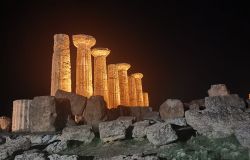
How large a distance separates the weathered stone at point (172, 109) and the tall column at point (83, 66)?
39.1ft

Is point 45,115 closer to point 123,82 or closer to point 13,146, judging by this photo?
point 13,146

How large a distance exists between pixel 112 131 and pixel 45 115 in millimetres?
4105

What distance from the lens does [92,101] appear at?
16.7 metres

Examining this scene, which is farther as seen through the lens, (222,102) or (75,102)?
(75,102)

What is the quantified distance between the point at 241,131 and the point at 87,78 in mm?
18804

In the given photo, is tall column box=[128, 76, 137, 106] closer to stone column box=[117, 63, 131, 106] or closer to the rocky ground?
stone column box=[117, 63, 131, 106]

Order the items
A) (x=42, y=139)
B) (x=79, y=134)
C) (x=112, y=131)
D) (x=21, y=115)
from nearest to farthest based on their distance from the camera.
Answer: (x=112, y=131) < (x=79, y=134) < (x=42, y=139) < (x=21, y=115)

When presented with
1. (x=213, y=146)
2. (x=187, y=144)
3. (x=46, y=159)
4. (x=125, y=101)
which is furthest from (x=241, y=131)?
(x=125, y=101)

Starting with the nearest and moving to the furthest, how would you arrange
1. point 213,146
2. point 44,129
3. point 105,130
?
point 213,146, point 105,130, point 44,129

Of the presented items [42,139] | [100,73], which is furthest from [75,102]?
[100,73]

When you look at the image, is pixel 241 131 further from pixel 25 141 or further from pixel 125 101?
pixel 125 101

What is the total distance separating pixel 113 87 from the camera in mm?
31203

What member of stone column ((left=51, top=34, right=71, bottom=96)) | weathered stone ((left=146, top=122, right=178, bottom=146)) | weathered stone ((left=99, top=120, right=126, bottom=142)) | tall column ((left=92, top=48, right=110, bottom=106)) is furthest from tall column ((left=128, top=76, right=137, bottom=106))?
weathered stone ((left=146, top=122, right=178, bottom=146))

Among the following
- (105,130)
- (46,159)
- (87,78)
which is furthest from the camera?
(87,78)
